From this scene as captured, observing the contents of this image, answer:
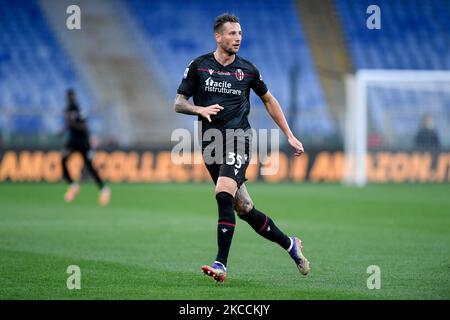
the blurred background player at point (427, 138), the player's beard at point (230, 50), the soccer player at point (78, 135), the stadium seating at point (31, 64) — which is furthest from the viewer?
the stadium seating at point (31, 64)

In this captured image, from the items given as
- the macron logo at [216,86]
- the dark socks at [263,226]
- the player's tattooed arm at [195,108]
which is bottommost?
the dark socks at [263,226]

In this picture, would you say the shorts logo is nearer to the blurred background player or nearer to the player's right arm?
the player's right arm

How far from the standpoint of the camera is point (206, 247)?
36.6 ft

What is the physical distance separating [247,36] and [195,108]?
26.4 m

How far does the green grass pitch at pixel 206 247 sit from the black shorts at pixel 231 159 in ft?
3.14

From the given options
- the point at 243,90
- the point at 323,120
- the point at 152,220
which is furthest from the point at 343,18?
the point at 243,90

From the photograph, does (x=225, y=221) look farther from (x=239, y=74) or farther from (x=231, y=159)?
(x=239, y=74)

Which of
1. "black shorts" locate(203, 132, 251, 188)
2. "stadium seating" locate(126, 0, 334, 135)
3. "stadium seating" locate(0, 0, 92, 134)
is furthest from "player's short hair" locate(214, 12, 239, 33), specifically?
"stadium seating" locate(126, 0, 334, 135)

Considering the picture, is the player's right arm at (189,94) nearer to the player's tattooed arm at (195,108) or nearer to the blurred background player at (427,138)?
the player's tattooed arm at (195,108)

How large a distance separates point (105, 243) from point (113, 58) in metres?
22.3

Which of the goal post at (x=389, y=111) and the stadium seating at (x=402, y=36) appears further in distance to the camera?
the stadium seating at (x=402, y=36)

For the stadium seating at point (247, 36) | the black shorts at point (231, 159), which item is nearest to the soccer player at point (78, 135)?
the black shorts at point (231, 159)

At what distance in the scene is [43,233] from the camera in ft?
41.4

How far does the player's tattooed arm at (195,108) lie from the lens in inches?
312
